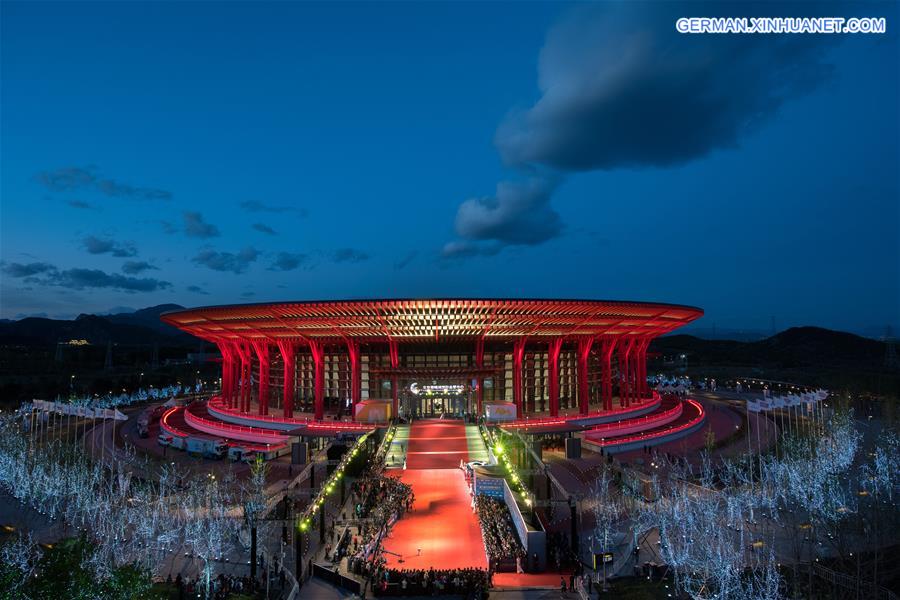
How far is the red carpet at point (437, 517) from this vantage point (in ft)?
68.4

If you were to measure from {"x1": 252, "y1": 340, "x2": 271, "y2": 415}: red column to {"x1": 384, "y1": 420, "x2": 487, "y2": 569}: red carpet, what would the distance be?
1806 centimetres

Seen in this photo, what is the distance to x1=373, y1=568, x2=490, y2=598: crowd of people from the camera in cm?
1777

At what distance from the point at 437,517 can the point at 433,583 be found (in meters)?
7.38

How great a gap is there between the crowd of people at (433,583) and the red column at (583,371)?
1256 inches

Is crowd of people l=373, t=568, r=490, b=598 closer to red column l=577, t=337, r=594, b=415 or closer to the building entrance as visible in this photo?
the building entrance

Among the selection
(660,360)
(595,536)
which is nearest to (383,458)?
(595,536)

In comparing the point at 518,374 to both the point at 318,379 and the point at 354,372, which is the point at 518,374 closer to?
the point at 354,372

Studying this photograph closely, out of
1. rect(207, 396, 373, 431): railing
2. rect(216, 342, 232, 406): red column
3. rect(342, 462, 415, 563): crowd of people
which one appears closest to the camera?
rect(342, 462, 415, 563): crowd of people

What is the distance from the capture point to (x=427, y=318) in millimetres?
41625

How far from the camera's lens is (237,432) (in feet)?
148

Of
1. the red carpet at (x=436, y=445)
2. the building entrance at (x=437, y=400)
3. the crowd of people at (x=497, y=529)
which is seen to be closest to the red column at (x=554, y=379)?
the building entrance at (x=437, y=400)

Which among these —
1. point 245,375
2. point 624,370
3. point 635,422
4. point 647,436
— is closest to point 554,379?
point 635,422

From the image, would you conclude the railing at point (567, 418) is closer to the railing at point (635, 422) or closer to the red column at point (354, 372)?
the railing at point (635, 422)

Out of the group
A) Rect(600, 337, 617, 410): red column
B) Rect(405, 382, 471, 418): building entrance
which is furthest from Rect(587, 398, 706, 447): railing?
Rect(405, 382, 471, 418): building entrance
